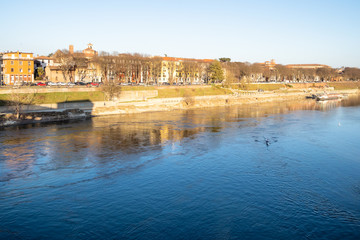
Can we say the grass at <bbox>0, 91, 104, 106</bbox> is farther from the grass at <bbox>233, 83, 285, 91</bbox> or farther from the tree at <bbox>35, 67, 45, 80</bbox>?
the grass at <bbox>233, 83, 285, 91</bbox>

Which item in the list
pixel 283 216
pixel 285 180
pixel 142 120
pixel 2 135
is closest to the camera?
pixel 283 216

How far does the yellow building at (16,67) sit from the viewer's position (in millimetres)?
75500

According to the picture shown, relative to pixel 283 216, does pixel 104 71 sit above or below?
above

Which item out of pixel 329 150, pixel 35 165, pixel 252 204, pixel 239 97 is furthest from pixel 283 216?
pixel 239 97

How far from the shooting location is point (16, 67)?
76750mm

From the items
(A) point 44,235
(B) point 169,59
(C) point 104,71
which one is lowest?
(A) point 44,235

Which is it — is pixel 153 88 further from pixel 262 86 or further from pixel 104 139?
pixel 262 86

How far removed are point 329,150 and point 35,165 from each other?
93.5ft

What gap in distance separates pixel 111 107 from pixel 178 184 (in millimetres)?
38082

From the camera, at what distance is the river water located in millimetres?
17391

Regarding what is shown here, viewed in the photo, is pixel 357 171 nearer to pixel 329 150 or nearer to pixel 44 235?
pixel 329 150

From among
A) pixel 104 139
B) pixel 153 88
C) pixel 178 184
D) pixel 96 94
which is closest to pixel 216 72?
pixel 153 88

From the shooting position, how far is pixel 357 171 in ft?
87.0

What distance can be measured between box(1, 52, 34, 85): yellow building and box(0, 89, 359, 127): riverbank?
27836mm
